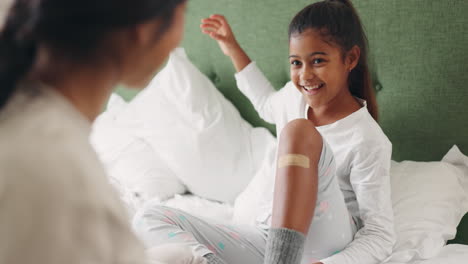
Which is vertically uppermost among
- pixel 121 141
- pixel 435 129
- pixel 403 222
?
pixel 121 141

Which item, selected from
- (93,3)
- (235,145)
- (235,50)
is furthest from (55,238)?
(235,145)

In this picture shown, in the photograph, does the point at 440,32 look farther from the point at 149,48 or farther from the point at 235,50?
the point at 149,48

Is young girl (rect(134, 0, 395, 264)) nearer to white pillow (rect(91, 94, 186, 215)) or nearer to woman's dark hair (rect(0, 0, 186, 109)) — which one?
white pillow (rect(91, 94, 186, 215))

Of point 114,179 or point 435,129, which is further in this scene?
point 114,179

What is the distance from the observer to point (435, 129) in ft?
5.17

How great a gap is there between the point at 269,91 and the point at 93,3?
3.87 feet

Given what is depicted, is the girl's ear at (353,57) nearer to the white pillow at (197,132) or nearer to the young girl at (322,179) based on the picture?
the young girl at (322,179)

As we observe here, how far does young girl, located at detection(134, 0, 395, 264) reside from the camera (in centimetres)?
120

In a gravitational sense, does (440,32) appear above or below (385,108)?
above

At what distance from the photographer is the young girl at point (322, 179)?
47.1 inches

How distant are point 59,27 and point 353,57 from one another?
98cm

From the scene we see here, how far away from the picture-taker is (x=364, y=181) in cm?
136

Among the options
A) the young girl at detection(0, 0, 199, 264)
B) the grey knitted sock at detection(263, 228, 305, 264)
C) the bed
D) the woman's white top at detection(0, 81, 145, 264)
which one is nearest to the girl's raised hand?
the bed

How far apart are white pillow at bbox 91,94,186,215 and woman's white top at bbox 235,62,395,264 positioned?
0.67 m
